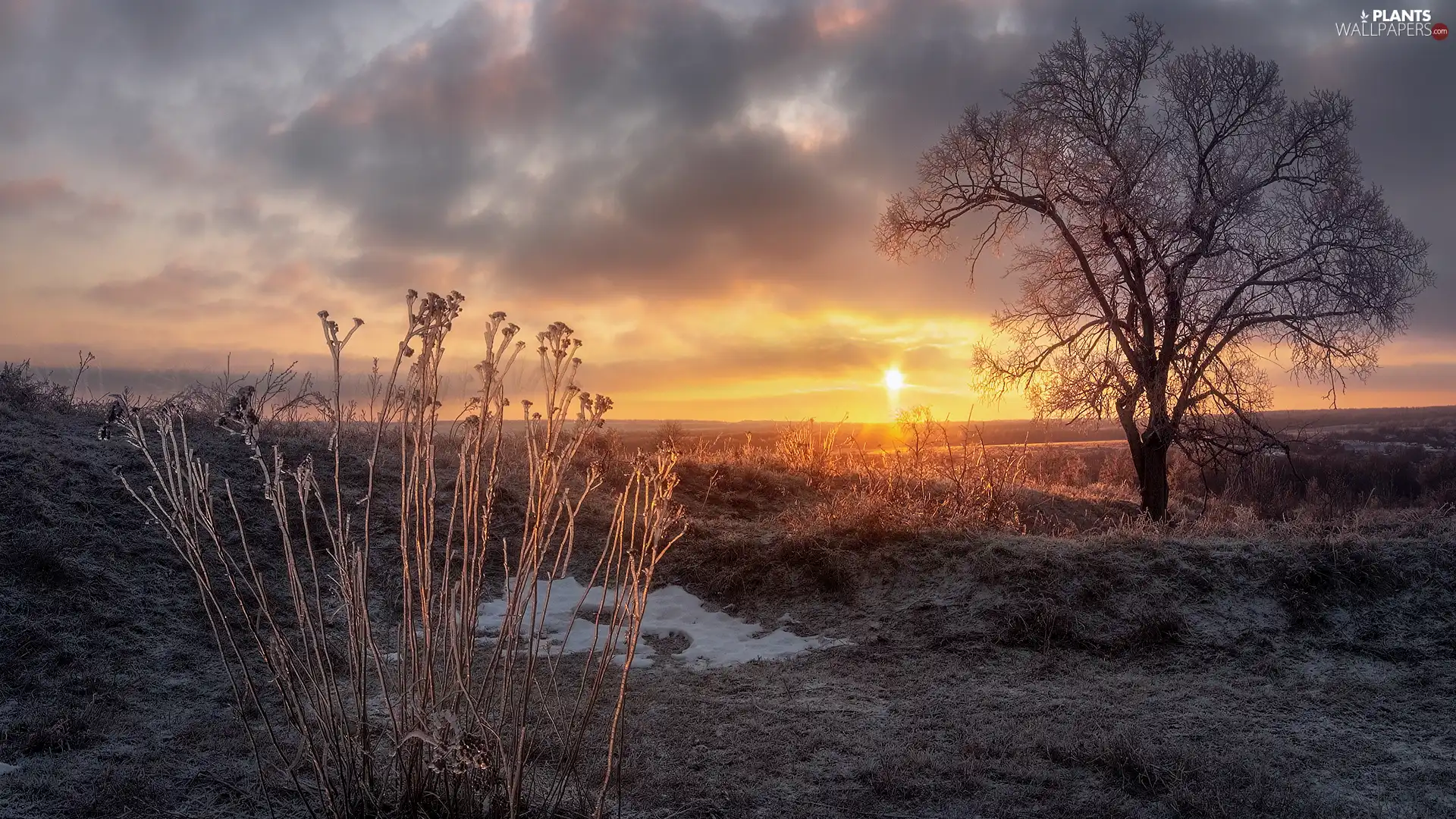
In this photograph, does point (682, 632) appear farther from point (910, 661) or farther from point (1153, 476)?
point (1153, 476)

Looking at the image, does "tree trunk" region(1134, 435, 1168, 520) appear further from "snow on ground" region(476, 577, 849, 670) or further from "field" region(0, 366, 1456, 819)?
"snow on ground" region(476, 577, 849, 670)

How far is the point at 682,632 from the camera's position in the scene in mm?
6398

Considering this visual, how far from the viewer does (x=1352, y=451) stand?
23.0m

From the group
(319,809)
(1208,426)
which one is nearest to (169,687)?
(319,809)

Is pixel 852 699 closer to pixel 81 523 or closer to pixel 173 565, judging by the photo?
pixel 173 565

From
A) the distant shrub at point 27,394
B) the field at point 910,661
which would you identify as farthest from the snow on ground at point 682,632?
the distant shrub at point 27,394

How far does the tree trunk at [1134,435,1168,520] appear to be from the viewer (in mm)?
12055

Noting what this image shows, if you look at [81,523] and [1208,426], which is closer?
[81,523]

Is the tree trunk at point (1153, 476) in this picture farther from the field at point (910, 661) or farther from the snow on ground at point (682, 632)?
the snow on ground at point (682, 632)

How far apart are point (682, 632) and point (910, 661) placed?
169 cm

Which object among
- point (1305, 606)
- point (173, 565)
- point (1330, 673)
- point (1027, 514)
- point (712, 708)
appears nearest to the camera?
point (712, 708)

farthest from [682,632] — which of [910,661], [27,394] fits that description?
[27,394]

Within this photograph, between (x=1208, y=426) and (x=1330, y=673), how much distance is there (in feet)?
23.9

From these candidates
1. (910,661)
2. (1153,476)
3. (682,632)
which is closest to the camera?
(910,661)
